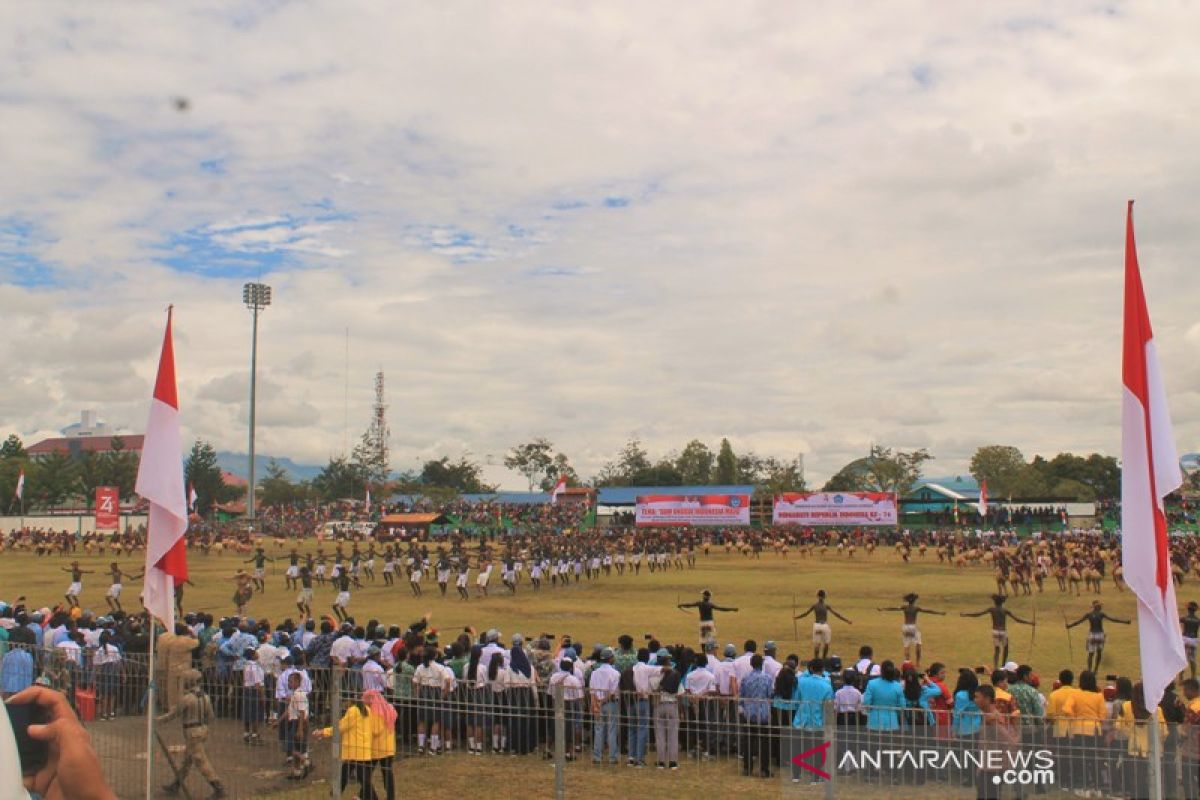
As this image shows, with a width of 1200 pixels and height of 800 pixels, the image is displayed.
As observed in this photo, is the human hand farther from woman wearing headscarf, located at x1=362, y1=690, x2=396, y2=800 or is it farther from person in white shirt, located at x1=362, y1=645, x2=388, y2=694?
woman wearing headscarf, located at x1=362, y1=690, x2=396, y2=800

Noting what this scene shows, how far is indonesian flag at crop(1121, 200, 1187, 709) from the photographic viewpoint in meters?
7.32

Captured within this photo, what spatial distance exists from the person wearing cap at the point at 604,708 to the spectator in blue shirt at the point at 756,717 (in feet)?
5.19

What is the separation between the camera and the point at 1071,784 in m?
8.99

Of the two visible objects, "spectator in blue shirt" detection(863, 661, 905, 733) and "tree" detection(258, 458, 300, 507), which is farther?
"tree" detection(258, 458, 300, 507)

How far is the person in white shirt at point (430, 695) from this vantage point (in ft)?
42.0

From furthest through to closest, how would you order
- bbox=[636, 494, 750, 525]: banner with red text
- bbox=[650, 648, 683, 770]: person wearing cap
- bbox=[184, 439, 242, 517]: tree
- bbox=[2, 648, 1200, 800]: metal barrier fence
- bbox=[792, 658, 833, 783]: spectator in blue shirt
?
1. bbox=[184, 439, 242, 517]: tree
2. bbox=[636, 494, 750, 525]: banner with red text
3. bbox=[650, 648, 683, 770]: person wearing cap
4. bbox=[792, 658, 833, 783]: spectator in blue shirt
5. bbox=[2, 648, 1200, 800]: metal barrier fence

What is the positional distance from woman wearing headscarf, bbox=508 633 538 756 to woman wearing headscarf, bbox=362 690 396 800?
5.22 ft

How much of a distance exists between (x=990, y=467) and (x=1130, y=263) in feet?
425

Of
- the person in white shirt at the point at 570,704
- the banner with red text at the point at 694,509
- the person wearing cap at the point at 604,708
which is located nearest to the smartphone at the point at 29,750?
the person wearing cap at the point at 604,708

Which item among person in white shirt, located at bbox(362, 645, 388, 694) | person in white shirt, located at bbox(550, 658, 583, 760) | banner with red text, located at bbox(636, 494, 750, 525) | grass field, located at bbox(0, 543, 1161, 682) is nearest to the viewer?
person in white shirt, located at bbox(362, 645, 388, 694)

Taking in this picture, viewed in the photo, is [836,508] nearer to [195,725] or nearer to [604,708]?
[604,708]

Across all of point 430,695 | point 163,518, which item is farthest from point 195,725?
point 430,695

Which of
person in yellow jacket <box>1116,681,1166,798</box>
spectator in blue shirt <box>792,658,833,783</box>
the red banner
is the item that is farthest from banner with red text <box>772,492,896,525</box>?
person in yellow jacket <box>1116,681,1166,798</box>

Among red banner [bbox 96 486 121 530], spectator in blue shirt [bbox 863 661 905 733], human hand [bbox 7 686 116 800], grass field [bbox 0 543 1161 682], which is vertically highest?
red banner [bbox 96 486 121 530]
